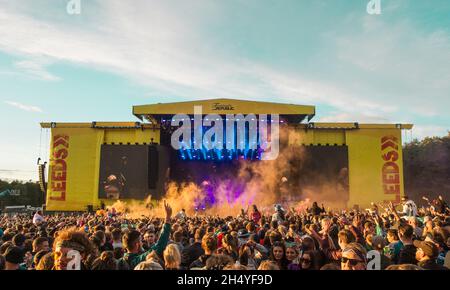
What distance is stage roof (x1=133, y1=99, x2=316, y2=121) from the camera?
27.6 metres

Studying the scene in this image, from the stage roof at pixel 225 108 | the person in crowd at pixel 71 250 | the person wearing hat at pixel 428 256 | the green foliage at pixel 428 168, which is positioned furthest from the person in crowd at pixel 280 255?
the green foliage at pixel 428 168

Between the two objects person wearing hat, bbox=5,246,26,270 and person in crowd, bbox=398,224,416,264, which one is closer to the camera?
person wearing hat, bbox=5,246,26,270

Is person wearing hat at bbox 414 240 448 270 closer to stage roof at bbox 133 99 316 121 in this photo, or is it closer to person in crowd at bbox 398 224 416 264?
person in crowd at bbox 398 224 416 264

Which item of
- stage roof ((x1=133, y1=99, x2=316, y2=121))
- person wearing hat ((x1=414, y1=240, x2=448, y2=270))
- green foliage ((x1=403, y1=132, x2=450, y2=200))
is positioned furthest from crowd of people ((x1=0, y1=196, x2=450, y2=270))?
green foliage ((x1=403, y1=132, x2=450, y2=200))

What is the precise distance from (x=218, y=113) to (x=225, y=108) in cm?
69

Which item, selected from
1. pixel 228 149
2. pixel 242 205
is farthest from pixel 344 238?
pixel 242 205

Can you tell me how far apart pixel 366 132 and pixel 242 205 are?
1114cm

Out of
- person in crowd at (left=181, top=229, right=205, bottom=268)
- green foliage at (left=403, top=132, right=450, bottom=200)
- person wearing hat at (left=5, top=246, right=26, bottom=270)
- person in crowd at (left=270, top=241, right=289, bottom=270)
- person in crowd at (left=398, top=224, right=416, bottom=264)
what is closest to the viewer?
person wearing hat at (left=5, top=246, right=26, bottom=270)

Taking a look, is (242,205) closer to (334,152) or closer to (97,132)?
(334,152)

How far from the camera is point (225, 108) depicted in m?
27.8

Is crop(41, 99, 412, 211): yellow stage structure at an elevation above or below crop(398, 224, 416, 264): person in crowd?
above

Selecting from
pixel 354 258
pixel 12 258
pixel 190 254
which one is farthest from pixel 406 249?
pixel 12 258

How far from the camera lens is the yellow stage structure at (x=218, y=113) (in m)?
27.9

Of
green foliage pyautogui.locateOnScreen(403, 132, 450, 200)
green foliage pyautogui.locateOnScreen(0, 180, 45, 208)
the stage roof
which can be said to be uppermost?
the stage roof
